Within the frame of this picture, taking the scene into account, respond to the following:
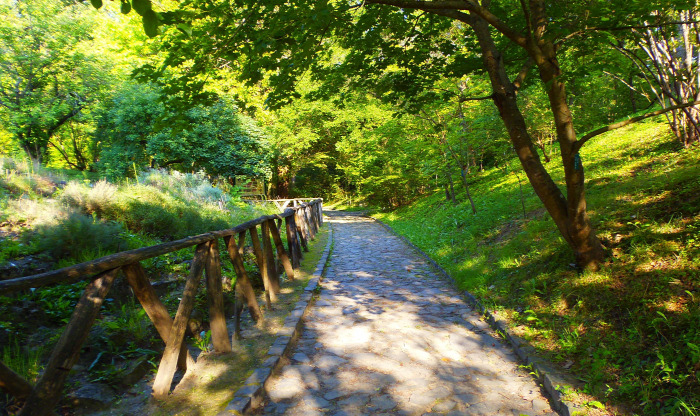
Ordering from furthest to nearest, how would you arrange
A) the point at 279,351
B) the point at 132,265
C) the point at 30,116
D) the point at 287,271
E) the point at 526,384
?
the point at 30,116
the point at 287,271
the point at 279,351
the point at 526,384
the point at 132,265

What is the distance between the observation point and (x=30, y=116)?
17703mm

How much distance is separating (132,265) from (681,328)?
432 centimetres

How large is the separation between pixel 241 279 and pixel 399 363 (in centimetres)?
203

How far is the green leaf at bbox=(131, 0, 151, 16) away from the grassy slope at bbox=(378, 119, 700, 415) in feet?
13.8

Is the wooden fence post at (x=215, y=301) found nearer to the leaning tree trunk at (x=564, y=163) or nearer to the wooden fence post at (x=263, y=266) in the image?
the wooden fence post at (x=263, y=266)

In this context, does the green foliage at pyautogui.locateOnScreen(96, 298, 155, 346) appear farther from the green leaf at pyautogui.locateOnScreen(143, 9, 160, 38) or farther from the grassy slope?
the grassy slope

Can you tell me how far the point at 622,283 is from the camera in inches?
153

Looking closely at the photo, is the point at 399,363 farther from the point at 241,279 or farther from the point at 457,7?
the point at 457,7

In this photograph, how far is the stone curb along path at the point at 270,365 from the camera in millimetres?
2742

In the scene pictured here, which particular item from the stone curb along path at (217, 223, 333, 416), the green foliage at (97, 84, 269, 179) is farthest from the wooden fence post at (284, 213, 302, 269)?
the green foliage at (97, 84, 269, 179)

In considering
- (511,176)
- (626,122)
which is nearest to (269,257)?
(626,122)

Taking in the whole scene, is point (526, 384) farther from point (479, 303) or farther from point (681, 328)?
point (479, 303)

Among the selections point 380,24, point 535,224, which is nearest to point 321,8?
point 380,24

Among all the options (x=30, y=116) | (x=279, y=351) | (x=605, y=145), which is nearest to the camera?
(x=279, y=351)
